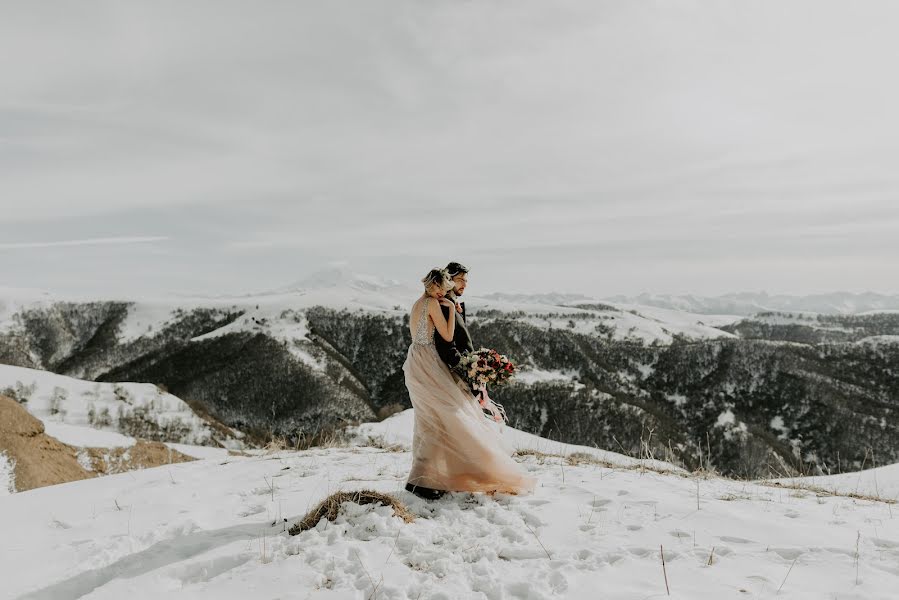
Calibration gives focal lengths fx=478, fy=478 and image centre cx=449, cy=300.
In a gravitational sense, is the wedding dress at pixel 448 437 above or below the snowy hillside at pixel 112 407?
above

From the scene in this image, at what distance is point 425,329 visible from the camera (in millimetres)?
6027

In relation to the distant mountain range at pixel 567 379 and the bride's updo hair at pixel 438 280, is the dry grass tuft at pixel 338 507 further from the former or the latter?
the distant mountain range at pixel 567 379

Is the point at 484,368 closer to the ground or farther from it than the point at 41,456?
farther from it

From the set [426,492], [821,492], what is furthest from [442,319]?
[821,492]

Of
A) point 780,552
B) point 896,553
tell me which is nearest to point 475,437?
point 780,552

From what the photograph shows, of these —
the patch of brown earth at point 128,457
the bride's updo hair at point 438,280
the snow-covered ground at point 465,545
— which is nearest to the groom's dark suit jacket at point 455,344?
the bride's updo hair at point 438,280

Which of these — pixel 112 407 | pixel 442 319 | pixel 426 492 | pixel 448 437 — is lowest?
pixel 112 407

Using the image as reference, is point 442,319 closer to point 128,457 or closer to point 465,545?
point 465,545

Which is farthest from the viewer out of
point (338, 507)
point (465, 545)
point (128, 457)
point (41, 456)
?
point (128, 457)

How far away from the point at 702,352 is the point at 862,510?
177 meters

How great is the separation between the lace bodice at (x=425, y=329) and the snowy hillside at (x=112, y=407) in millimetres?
93078

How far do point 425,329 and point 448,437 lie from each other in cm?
135

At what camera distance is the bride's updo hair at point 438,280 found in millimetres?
5922

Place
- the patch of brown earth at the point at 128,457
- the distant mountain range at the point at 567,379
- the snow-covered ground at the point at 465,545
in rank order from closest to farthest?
the snow-covered ground at the point at 465,545
the patch of brown earth at the point at 128,457
the distant mountain range at the point at 567,379
